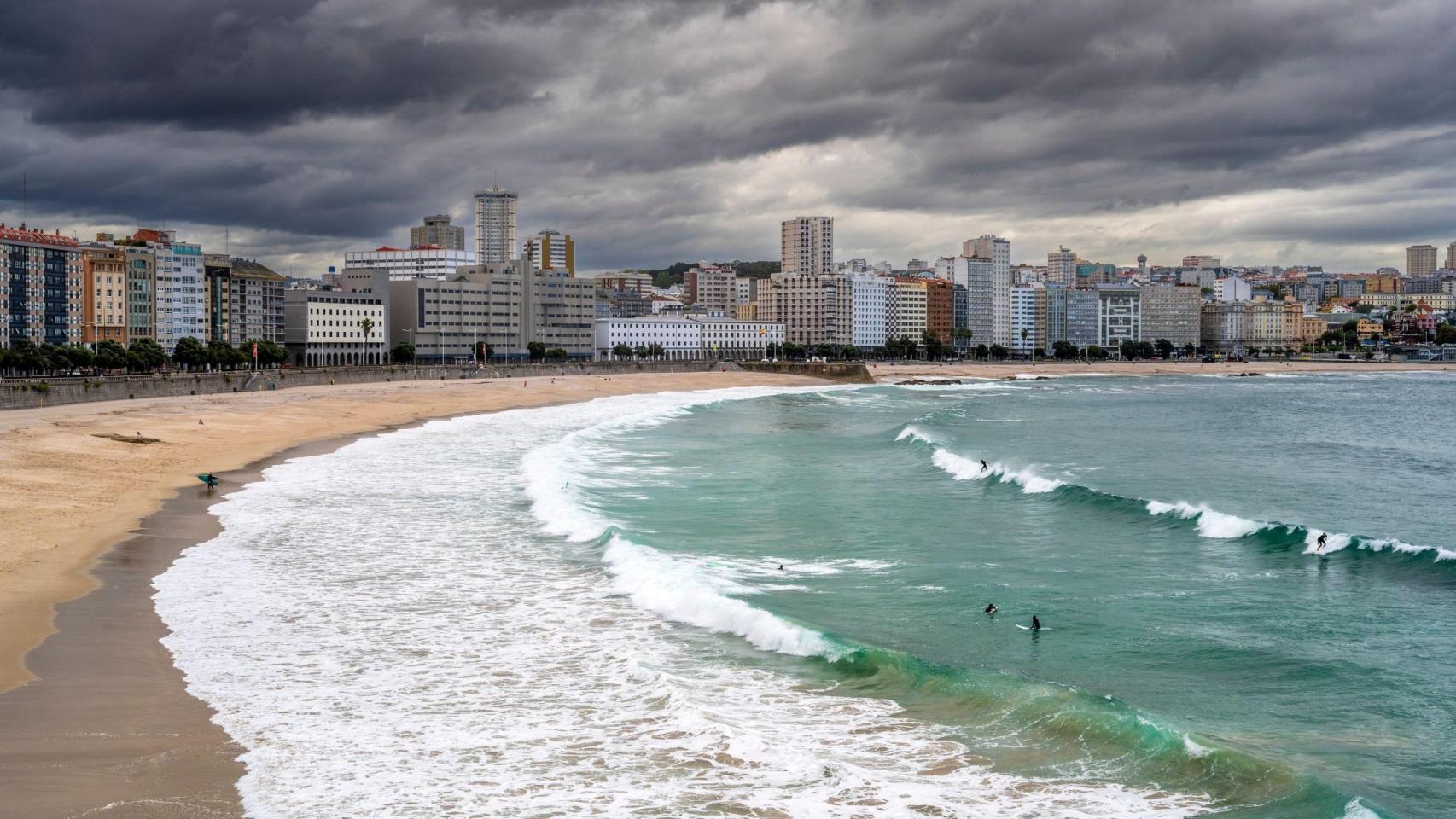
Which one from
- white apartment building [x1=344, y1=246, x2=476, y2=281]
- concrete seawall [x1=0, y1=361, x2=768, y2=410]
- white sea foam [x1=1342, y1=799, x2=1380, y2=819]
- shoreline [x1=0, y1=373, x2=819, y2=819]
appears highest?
white apartment building [x1=344, y1=246, x2=476, y2=281]

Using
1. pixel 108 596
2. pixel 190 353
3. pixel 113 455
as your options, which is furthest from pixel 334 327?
pixel 108 596

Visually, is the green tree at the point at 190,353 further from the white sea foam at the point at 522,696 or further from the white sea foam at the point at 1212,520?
the white sea foam at the point at 1212,520

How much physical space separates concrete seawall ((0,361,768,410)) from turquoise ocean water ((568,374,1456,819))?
26798 millimetres

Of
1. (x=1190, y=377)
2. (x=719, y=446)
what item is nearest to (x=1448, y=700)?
(x=719, y=446)

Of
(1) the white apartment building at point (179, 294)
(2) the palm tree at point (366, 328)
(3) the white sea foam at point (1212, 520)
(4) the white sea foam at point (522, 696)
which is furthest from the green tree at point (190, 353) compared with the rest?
(3) the white sea foam at point (1212, 520)

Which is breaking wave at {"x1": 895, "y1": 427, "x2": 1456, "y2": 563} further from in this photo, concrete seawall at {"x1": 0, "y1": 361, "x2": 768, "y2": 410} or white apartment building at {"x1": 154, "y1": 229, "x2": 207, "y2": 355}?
white apartment building at {"x1": 154, "y1": 229, "x2": 207, "y2": 355}

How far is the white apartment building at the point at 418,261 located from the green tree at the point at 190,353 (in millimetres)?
97344

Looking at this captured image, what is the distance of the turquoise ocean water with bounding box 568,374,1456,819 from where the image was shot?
10797mm

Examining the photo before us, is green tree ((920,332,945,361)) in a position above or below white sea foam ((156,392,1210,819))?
above

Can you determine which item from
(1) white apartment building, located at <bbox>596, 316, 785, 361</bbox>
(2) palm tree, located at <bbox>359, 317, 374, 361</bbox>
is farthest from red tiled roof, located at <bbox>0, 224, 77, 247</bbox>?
(1) white apartment building, located at <bbox>596, 316, 785, 361</bbox>

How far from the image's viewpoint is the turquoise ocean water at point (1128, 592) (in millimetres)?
10797

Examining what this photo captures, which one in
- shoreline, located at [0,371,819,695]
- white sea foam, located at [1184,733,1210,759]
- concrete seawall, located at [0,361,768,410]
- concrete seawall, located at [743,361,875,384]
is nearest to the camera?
white sea foam, located at [1184,733,1210,759]

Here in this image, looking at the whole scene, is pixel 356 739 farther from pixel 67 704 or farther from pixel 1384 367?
pixel 1384 367

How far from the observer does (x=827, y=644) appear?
1418cm
